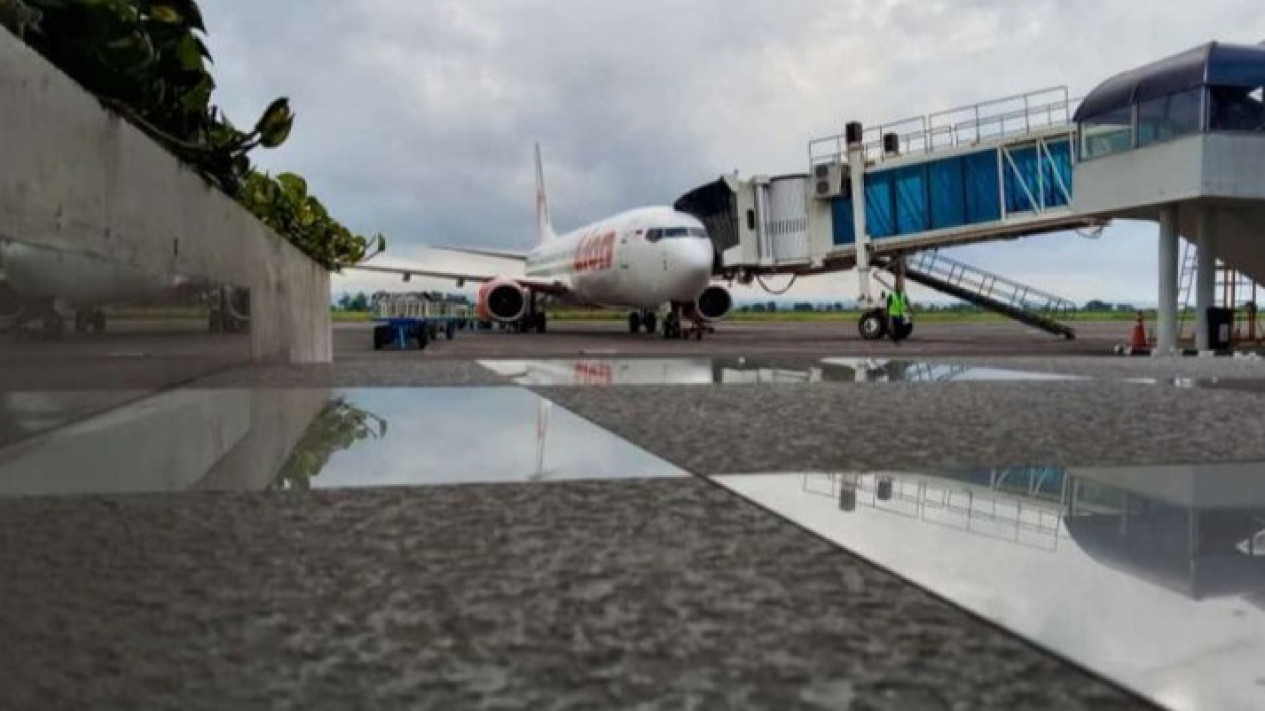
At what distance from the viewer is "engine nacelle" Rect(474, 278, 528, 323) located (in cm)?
2719

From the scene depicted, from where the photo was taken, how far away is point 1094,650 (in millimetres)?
1302

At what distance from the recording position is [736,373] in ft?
24.6

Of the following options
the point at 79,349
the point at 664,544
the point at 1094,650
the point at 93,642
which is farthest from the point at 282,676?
the point at 79,349

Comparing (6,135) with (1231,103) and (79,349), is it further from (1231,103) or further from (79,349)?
(1231,103)

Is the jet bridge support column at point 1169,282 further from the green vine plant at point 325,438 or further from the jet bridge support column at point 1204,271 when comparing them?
the green vine plant at point 325,438

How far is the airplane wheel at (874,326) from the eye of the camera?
2378 centimetres

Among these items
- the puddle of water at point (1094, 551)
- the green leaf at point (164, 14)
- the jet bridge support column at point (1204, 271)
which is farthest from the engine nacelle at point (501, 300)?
the puddle of water at point (1094, 551)

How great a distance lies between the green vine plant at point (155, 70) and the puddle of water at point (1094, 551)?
2.88 metres

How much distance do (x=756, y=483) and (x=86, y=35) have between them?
312 centimetres

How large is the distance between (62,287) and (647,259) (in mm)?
20486

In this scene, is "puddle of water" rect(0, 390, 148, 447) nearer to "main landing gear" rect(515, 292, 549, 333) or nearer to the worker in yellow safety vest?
the worker in yellow safety vest

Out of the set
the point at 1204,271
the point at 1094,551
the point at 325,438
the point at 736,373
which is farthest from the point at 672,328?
the point at 1094,551

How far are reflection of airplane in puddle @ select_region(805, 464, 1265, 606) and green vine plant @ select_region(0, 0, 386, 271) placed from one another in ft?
9.69

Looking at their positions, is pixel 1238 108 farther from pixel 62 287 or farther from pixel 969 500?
pixel 62 287
